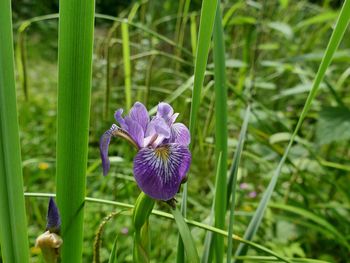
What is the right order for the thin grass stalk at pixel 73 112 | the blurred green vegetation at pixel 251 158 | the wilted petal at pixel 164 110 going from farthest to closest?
1. the blurred green vegetation at pixel 251 158
2. the wilted petal at pixel 164 110
3. the thin grass stalk at pixel 73 112

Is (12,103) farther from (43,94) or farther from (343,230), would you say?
(43,94)

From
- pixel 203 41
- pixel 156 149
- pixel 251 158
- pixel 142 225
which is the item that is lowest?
pixel 251 158

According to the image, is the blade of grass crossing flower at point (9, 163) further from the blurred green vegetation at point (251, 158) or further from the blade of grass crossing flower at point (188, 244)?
the blurred green vegetation at point (251, 158)

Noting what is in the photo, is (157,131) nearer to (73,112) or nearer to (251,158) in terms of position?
(73,112)

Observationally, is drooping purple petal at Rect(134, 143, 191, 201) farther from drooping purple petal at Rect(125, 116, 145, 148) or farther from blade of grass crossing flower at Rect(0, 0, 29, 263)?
blade of grass crossing flower at Rect(0, 0, 29, 263)

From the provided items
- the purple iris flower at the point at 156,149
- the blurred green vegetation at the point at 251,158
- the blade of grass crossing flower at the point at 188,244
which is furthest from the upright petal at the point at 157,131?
the blurred green vegetation at the point at 251,158

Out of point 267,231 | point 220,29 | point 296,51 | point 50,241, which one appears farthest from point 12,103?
point 296,51

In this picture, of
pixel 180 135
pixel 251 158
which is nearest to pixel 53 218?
pixel 180 135
